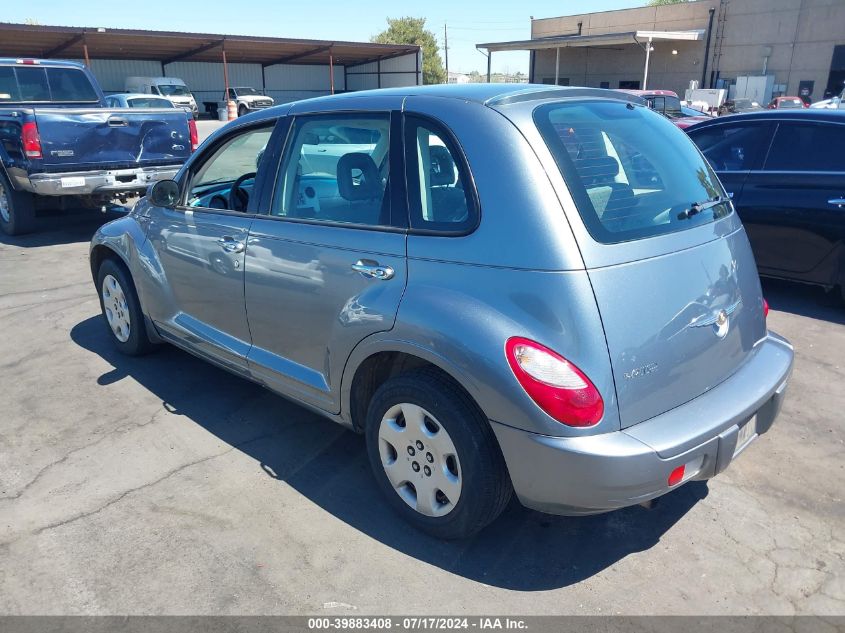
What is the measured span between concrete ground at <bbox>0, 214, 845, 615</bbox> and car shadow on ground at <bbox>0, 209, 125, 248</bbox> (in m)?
5.40

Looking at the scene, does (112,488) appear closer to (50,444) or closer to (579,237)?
(50,444)

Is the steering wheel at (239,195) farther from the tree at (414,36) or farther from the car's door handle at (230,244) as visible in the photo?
the tree at (414,36)

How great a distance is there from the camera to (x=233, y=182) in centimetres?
468

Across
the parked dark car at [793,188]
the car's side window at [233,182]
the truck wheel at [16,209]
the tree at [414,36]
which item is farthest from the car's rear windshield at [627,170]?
the tree at [414,36]

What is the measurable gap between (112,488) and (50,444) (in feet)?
2.38

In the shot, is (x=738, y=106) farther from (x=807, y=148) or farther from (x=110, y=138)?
(x=110, y=138)

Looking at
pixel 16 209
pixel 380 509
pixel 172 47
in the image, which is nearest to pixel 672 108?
pixel 16 209

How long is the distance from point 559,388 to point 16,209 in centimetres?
892

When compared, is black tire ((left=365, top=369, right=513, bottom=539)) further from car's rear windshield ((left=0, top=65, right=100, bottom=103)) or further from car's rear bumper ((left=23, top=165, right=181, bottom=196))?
car's rear windshield ((left=0, top=65, right=100, bottom=103))

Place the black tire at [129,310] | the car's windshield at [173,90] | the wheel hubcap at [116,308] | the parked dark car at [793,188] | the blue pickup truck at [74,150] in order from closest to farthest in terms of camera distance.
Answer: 1. the black tire at [129,310]
2. the wheel hubcap at [116,308]
3. the parked dark car at [793,188]
4. the blue pickup truck at [74,150]
5. the car's windshield at [173,90]

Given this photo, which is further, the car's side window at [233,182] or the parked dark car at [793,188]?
the parked dark car at [793,188]

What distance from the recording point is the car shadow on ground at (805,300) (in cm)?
578

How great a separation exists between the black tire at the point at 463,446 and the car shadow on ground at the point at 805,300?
4.40 meters
